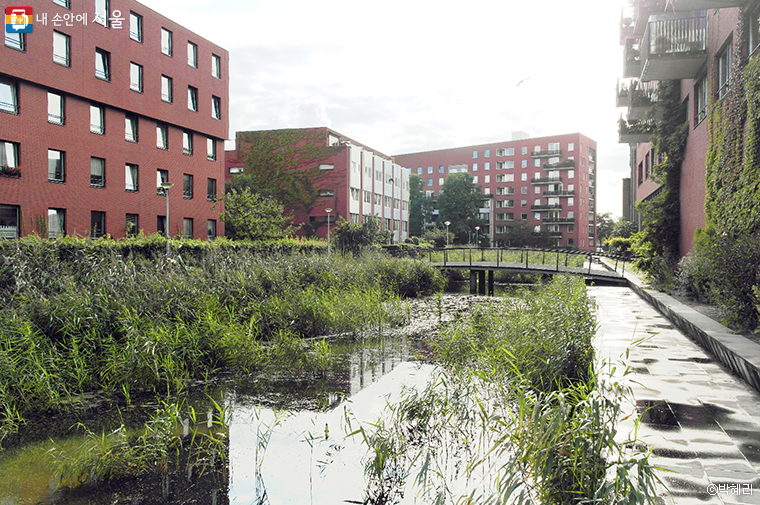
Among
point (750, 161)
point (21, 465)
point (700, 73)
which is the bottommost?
point (21, 465)

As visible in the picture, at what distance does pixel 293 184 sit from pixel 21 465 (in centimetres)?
4192

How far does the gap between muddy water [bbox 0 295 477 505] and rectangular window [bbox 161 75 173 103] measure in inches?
952

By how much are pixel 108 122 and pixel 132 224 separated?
15.9 ft

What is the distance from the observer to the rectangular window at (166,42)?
27.5 metres

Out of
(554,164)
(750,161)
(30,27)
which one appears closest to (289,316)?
(750,161)

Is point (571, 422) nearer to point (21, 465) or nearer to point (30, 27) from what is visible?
point (21, 465)

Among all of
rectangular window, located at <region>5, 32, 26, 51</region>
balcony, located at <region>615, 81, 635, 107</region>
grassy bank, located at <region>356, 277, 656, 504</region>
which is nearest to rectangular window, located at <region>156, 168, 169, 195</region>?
rectangular window, located at <region>5, 32, 26, 51</region>

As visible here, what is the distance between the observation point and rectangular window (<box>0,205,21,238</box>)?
19.8m

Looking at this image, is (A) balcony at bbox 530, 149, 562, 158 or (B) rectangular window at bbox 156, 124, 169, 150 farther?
(A) balcony at bbox 530, 149, 562, 158

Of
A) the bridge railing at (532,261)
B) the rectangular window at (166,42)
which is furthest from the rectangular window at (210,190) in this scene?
the bridge railing at (532,261)

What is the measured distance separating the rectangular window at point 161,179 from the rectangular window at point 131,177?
130 cm

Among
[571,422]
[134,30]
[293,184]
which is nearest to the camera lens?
[571,422]

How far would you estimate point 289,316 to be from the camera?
10766 millimetres

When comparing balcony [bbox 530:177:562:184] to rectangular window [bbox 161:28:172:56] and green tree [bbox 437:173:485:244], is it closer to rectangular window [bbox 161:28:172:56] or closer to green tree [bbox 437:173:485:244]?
green tree [bbox 437:173:485:244]
